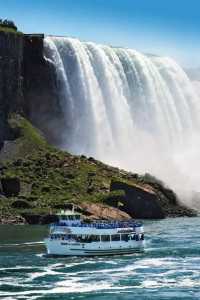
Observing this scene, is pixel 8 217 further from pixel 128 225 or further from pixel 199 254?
pixel 199 254

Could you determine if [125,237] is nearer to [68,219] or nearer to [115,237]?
[115,237]

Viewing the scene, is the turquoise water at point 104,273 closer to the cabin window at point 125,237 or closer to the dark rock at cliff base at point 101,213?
the cabin window at point 125,237

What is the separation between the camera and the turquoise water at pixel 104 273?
103 meters

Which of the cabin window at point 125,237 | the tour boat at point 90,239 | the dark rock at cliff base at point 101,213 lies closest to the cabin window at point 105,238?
the tour boat at point 90,239

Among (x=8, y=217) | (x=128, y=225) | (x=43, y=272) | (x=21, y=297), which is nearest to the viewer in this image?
(x=21, y=297)

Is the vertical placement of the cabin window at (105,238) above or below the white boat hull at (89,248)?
above

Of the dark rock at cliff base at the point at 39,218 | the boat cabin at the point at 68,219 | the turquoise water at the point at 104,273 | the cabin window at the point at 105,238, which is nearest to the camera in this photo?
the turquoise water at the point at 104,273

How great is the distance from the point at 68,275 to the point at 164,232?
57499 mm

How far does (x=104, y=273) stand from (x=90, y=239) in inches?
865

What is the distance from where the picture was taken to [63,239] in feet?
454

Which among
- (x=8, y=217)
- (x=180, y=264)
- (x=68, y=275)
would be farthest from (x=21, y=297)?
(x=8, y=217)

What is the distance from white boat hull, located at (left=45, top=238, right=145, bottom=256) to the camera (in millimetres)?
137250

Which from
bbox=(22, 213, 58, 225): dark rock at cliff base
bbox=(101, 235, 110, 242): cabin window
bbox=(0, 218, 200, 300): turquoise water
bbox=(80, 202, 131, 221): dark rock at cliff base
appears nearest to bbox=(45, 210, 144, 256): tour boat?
bbox=(101, 235, 110, 242): cabin window

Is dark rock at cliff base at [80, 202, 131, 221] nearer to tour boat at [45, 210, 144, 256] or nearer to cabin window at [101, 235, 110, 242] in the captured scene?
tour boat at [45, 210, 144, 256]
